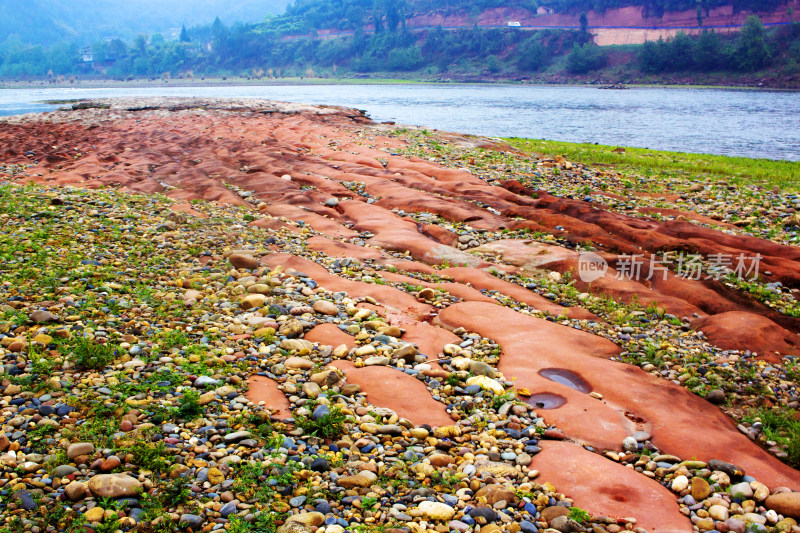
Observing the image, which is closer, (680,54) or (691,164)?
(691,164)

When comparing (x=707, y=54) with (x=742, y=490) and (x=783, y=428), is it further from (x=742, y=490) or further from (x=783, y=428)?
(x=742, y=490)

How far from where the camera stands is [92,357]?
21.7 ft

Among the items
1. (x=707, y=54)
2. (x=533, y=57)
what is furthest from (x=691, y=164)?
(x=533, y=57)

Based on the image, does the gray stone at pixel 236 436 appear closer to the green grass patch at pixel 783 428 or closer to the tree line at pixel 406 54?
the green grass patch at pixel 783 428

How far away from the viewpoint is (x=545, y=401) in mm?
6820

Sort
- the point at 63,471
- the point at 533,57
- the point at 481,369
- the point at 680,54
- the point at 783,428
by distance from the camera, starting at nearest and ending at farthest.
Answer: the point at 63,471
the point at 783,428
the point at 481,369
the point at 680,54
the point at 533,57

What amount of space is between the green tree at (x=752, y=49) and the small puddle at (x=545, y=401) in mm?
117565

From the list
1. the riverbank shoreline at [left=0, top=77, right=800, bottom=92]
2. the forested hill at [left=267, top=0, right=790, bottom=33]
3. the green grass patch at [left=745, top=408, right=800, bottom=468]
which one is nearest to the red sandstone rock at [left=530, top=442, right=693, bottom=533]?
the green grass patch at [left=745, top=408, right=800, bottom=468]

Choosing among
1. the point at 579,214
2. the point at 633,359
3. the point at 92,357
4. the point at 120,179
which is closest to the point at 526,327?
the point at 633,359

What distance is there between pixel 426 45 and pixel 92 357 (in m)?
165

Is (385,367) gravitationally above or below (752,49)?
below

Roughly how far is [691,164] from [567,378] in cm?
1958

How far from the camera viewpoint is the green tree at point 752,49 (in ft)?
332

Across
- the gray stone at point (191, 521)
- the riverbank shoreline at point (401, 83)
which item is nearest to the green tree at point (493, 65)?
the riverbank shoreline at point (401, 83)
